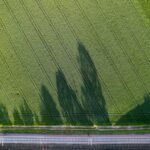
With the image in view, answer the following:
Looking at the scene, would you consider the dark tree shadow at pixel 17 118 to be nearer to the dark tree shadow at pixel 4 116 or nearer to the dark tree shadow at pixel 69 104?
the dark tree shadow at pixel 4 116

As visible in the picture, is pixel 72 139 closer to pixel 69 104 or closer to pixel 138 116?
pixel 69 104

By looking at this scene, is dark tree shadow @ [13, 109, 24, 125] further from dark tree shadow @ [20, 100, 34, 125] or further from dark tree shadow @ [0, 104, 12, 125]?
dark tree shadow @ [0, 104, 12, 125]

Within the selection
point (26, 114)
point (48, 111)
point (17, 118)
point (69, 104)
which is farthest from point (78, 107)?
point (17, 118)

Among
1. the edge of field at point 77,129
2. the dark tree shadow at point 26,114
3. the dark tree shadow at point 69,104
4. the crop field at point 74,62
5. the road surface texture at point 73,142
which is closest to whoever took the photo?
the road surface texture at point 73,142

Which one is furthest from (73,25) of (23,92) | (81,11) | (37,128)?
(37,128)

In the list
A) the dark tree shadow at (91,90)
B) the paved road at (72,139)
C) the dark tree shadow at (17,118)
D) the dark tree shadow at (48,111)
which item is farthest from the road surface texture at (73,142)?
the dark tree shadow at (91,90)

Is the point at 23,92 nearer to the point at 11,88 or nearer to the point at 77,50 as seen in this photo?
the point at 11,88

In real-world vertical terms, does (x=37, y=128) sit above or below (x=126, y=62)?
below
